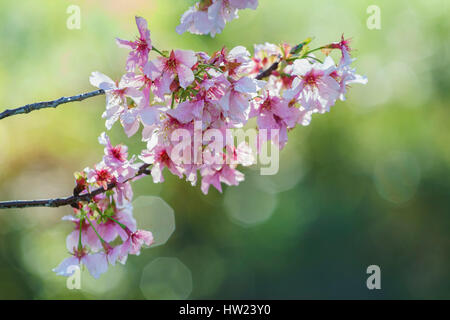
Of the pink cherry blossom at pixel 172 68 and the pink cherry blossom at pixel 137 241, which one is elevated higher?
the pink cherry blossom at pixel 172 68

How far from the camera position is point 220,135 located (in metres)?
1.07

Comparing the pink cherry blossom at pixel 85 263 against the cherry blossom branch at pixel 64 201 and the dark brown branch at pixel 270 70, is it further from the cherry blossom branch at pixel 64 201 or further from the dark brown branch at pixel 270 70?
the dark brown branch at pixel 270 70

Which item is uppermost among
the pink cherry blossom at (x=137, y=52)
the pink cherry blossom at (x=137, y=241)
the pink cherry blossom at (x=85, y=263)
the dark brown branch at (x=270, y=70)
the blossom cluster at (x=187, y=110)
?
the dark brown branch at (x=270, y=70)

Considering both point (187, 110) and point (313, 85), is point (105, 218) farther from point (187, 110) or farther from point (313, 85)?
point (313, 85)

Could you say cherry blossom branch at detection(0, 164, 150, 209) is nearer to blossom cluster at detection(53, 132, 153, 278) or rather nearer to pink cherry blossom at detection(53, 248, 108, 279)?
blossom cluster at detection(53, 132, 153, 278)

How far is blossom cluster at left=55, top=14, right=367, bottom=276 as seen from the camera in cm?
104

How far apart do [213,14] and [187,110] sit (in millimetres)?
212

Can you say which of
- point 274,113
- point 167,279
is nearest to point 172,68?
point 274,113

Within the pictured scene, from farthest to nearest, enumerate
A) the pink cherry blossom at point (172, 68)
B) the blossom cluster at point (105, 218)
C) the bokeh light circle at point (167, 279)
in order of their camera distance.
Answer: the bokeh light circle at point (167, 279), the blossom cluster at point (105, 218), the pink cherry blossom at point (172, 68)

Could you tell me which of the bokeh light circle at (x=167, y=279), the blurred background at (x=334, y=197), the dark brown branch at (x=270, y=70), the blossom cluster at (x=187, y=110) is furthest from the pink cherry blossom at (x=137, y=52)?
the bokeh light circle at (x=167, y=279)

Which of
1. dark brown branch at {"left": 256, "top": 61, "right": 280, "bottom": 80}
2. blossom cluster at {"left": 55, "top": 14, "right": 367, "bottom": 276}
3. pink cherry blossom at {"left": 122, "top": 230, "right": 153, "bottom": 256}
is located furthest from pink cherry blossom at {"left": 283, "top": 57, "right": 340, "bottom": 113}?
pink cherry blossom at {"left": 122, "top": 230, "right": 153, "bottom": 256}

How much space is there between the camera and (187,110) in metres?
1.02

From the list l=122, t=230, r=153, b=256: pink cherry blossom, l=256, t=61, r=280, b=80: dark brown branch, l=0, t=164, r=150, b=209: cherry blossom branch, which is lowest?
l=122, t=230, r=153, b=256: pink cherry blossom

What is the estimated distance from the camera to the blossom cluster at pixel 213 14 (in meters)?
1.03
